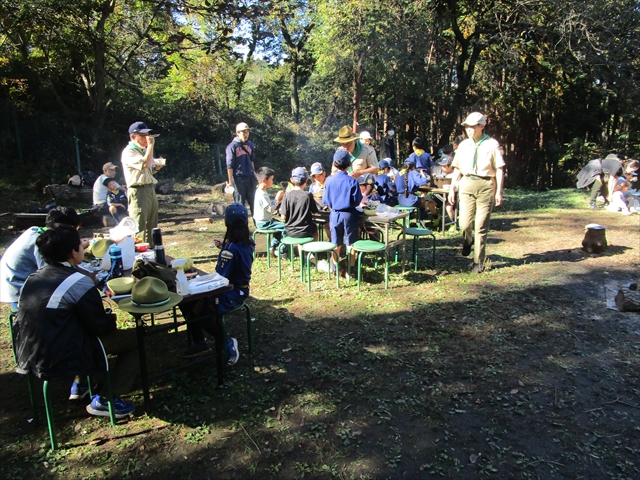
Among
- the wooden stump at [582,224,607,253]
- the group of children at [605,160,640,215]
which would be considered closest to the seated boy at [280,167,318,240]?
the wooden stump at [582,224,607,253]

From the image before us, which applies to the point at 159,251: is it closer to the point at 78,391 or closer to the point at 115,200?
the point at 78,391

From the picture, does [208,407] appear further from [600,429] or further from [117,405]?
[600,429]

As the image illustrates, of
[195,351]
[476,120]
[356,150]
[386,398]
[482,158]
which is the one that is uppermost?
[476,120]

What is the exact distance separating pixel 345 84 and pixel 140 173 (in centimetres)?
1345

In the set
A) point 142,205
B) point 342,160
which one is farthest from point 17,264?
point 342,160

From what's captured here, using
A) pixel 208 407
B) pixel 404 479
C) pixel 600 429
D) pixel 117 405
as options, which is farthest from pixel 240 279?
pixel 600 429

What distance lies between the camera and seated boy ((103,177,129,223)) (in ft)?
26.9

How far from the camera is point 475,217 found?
636 centimetres

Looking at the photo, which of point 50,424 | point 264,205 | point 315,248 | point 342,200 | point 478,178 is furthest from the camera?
point 264,205

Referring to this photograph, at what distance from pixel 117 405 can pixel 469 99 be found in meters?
17.9

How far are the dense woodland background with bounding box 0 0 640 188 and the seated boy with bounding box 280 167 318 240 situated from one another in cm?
751

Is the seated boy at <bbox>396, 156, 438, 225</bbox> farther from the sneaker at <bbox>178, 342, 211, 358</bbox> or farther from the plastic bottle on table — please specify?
the plastic bottle on table

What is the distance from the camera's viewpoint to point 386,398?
11.6 ft

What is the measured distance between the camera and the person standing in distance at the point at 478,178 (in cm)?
607
